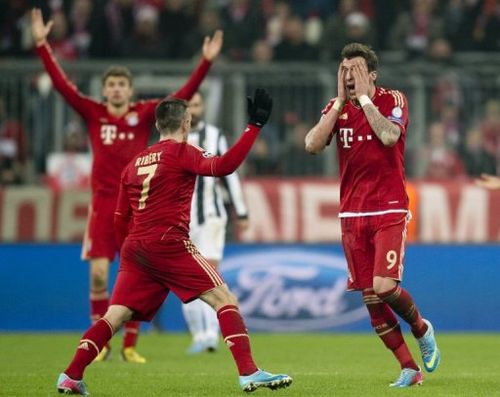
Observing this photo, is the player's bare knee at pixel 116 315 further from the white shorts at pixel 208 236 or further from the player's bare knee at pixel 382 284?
the white shorts at pixel 208 236

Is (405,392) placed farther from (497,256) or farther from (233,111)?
(233,111)

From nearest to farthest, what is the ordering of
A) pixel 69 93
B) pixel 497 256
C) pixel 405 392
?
1. pixel 405 392
2. pixel 69 93
3. pixel 497 256

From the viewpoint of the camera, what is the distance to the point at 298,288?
16.0m

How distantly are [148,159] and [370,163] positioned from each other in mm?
1646

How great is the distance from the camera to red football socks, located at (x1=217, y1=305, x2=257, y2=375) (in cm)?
873

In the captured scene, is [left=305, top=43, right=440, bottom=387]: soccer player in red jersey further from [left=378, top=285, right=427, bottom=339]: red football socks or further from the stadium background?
the stadium background

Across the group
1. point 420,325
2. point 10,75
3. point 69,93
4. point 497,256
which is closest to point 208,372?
point 420,325

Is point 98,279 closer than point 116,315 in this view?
No

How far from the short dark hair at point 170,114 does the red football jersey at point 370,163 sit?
1176mm

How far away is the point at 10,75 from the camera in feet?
59.9

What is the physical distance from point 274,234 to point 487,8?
5.99 metres

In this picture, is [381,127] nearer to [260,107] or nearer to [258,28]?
[260,107]

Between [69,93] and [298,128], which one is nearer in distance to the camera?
[69,93]

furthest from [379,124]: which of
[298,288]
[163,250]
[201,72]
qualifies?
[298,288]
